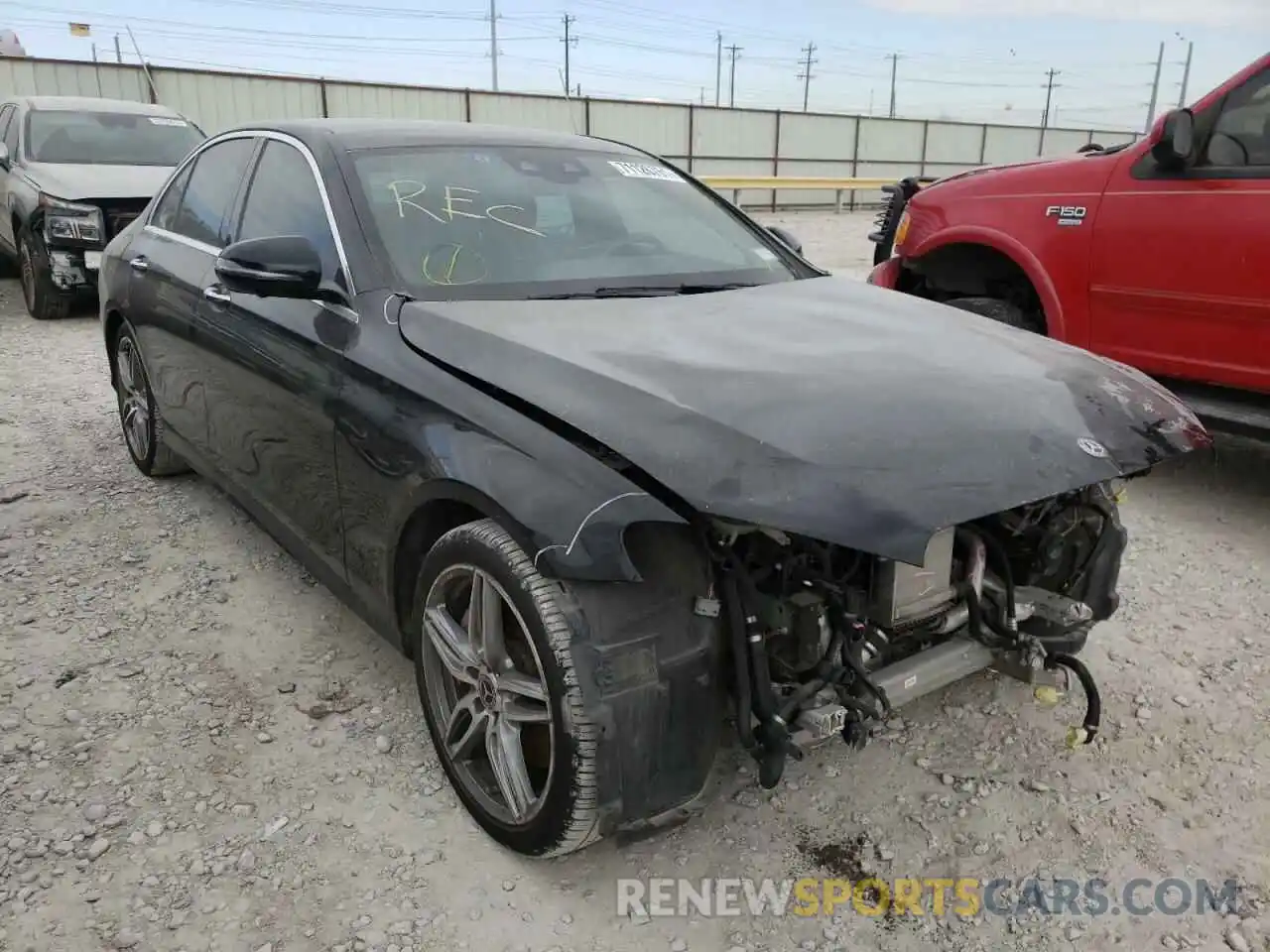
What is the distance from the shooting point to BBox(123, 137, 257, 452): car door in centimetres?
371

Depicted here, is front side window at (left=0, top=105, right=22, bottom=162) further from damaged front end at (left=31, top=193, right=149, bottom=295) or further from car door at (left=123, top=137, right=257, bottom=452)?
car door at (left=123, top=137, right=257, bottom=452)

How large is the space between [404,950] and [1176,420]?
2236 millimetres

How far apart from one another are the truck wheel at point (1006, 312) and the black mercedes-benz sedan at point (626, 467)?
2232 millimetres

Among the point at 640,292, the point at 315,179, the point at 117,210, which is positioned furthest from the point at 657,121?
the point at 640,292

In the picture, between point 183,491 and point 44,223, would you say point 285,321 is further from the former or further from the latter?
point 44,223

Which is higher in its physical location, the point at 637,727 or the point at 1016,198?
the point at 1016,198

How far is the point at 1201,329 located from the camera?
4.38m

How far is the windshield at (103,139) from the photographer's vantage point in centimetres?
885

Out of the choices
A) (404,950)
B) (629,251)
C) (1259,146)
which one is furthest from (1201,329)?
(404,950)

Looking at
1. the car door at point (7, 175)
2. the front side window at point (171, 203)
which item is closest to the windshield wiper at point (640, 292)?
the front side window at point (171, 203)

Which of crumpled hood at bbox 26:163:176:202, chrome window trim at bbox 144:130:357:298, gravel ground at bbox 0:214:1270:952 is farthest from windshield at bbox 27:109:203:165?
gravel ground at bbox 0:214:1270:952

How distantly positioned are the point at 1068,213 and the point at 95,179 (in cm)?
772

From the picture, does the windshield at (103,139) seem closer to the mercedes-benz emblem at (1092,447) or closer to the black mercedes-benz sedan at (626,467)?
the black mercedes-benz sedan at (626,467)

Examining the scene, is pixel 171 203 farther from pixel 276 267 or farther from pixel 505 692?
pixel 505 692
